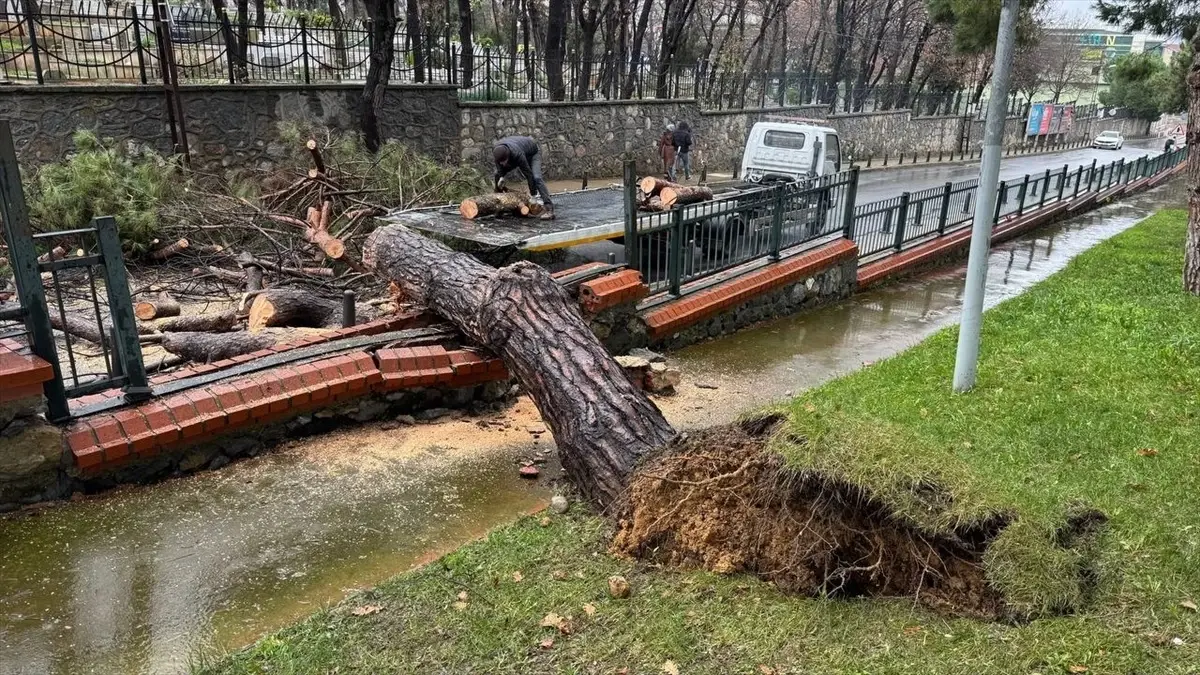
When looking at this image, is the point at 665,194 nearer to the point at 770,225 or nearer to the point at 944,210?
the point at 770,225

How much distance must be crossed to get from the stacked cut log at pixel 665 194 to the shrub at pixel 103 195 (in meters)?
6.31

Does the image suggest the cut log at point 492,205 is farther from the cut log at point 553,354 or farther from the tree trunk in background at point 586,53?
the tree trunk in background at point 586,53

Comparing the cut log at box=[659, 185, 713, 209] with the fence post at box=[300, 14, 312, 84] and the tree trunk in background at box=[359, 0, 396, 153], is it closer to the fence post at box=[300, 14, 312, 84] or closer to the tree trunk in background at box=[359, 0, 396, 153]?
the tree trunk in background at box=[359, 0, 396, 153]

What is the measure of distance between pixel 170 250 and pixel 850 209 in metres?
8.81

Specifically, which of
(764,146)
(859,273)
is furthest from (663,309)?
(764,146)

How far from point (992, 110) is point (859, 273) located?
→ 19.4 ft

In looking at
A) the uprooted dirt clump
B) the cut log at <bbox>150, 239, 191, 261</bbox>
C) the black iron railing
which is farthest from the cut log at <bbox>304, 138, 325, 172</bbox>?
the uprooted dirt clump

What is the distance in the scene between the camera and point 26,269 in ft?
13.3

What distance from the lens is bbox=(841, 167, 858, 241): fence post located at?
10.4 metres

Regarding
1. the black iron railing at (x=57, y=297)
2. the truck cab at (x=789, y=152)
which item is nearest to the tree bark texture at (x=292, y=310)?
the black iron railing at (x=57, y=297)

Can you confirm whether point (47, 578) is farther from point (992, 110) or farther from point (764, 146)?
point (764, 146)

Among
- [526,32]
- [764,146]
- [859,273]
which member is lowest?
[859,273]

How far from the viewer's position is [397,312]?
7098mm

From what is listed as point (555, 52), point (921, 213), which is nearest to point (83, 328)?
point (921, 213)
